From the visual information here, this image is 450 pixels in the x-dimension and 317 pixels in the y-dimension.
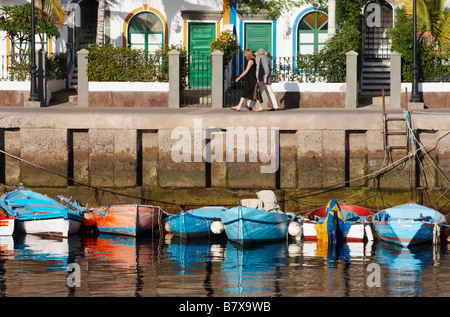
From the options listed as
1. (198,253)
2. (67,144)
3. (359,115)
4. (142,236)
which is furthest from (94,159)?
(359,115)

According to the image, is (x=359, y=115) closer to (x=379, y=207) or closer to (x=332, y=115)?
(x=332, y=115)

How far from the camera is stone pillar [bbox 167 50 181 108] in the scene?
27641 millimetres

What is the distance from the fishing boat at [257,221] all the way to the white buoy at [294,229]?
0.10 m

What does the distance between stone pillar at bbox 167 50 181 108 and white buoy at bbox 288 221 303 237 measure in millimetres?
7145

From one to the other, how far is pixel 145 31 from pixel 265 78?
8490 millimetres

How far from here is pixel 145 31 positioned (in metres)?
33.3

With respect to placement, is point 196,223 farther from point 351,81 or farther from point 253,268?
point 351,81

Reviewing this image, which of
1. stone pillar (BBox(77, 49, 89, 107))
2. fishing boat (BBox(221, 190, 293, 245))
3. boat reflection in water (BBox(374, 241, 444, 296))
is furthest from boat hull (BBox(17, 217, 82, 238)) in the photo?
boat reflection in water (BBox(374, 241, 444, 296))

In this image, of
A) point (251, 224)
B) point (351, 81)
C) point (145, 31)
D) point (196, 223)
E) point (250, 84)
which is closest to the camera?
point (251, 224)

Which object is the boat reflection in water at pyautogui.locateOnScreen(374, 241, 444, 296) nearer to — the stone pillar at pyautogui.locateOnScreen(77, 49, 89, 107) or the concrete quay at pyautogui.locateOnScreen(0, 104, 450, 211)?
the concrete quay at pyautogui.locateOnScreen(0, 104, 450, 211)

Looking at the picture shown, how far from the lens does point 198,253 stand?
2038cm

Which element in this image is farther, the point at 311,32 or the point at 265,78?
the point at 311,32

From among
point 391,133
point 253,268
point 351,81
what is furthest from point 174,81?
point 253,268
